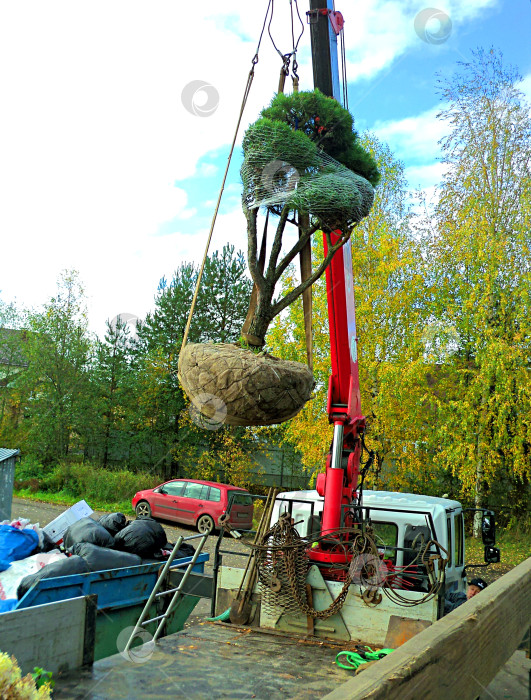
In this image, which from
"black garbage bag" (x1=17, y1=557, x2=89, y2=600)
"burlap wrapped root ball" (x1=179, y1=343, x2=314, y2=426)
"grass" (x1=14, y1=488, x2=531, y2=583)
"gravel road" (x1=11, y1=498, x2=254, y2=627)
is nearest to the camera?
"burlap wrapped root ball" (x1=179, y1=343, x2=314, y2=426)

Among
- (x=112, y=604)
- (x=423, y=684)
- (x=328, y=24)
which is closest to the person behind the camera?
(x=423, y=684)

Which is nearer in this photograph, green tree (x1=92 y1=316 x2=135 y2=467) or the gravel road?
the gravel road

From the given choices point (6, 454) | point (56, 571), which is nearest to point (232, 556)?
point (6, 454)

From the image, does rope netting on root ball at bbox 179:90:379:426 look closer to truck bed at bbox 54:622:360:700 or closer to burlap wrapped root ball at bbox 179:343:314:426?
burlap wrapped root ball at bbox 179:343:314:426

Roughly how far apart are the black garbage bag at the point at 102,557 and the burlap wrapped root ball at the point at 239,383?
9.49 ft

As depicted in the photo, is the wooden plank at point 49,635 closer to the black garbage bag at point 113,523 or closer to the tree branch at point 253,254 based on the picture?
the tree branch at point 253,254

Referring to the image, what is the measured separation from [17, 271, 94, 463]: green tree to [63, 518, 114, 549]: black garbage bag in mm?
17169

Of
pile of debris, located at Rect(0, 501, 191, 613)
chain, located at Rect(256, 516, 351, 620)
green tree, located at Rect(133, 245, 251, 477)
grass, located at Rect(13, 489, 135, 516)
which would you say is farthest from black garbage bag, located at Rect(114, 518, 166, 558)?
green tree, located at Rect(133, 245, 251, 477)

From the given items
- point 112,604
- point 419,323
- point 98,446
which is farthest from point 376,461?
point 98,446

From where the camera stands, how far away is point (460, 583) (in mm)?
6691

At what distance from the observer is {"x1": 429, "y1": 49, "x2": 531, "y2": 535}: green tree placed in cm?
1450

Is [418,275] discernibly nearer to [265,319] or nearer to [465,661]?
[265,319]

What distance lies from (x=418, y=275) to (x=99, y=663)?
1346 centimetres

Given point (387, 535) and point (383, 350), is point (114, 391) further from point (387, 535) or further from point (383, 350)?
point (387, 535)
